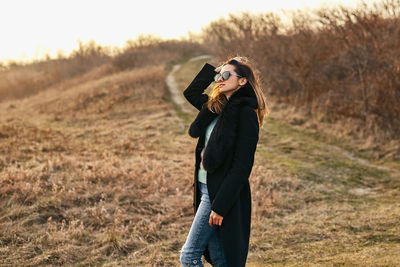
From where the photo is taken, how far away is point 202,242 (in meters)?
2.65

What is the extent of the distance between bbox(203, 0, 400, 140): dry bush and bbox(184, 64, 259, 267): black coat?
702cm

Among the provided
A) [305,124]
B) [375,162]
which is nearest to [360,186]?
[375,162]

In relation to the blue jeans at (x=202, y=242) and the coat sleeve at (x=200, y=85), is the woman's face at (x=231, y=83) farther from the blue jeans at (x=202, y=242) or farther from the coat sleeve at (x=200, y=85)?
the blue jeans at (x=202, y=242)

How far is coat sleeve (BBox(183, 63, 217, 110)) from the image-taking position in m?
3.25

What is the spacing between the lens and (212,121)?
2.91m

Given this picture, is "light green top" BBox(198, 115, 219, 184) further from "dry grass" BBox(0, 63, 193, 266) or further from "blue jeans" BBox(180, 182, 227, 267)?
"dry grass" BBox(0, 63, 193, 266)

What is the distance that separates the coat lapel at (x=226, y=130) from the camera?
8.46 feet

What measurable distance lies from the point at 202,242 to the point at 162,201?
4259 millimetres

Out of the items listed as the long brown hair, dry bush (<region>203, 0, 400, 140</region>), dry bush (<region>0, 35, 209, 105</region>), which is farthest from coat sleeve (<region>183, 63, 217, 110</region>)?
dry bush (<region>0, 35, 209, 105</region>)

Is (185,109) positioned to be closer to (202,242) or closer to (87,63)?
(202,242)

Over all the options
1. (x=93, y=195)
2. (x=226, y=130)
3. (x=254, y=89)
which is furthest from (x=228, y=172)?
(x=93, y=195)

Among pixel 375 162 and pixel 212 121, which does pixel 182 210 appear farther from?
pixel 375 162

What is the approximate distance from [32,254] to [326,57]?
13.3m

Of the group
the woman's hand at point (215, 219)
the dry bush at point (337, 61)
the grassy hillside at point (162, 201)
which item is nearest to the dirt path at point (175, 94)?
the dry bush at point (337, 61)
